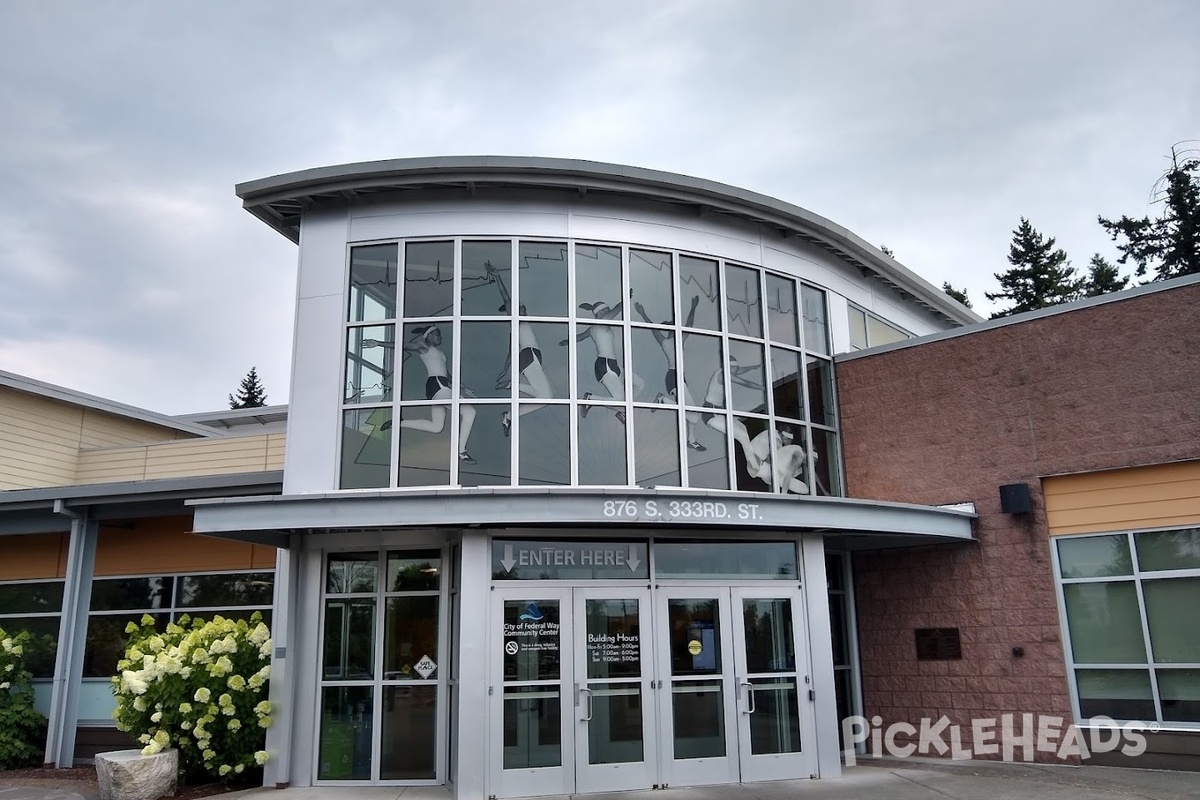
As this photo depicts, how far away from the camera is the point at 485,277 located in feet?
37.6

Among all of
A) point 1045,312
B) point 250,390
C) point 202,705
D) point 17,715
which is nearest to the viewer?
point 202,705

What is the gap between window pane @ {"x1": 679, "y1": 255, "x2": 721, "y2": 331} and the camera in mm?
12102

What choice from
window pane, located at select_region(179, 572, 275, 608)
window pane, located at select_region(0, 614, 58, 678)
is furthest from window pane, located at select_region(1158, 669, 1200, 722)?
window pane, located at select_region(0, 614, 58, 678)

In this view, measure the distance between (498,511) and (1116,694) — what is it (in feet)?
23.9

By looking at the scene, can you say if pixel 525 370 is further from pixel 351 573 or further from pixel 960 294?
pixel 960 294

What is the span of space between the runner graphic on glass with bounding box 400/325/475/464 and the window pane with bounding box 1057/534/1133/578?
712 centimetres

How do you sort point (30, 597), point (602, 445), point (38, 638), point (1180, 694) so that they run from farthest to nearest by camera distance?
point (30, 597) < point (38, 638) < point (602, 445) < point (1180, 694)

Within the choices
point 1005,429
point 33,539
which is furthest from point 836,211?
point 33,539

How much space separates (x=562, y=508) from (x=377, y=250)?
4.33 m

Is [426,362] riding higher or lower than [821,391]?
lower

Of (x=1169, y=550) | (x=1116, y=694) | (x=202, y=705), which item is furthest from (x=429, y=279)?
(x=1116, y=694)

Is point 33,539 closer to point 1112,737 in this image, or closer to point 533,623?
point 533,623

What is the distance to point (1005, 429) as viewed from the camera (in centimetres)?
1179

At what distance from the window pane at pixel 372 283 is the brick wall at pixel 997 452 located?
21.7 ft
